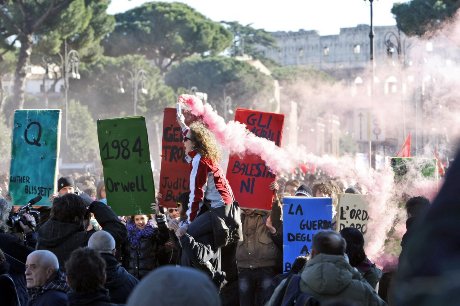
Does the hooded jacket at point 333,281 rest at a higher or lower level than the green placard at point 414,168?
lower

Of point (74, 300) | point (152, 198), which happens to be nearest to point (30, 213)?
point (152, 198)

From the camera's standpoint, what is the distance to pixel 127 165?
8281 millimetres

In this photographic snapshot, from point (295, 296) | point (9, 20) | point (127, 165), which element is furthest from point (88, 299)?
point (9, 20)

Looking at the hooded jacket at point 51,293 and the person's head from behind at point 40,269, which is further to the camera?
the person's head from behind at point 40,269

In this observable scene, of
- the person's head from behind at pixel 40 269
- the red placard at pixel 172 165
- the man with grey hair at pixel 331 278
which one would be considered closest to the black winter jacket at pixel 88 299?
the person's head from behind at pixel 40 269

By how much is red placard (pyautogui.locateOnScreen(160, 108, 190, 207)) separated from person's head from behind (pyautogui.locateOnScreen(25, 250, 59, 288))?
3.49 meters

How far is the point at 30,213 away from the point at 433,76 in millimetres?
18422

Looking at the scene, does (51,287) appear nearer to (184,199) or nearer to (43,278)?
(43,278)

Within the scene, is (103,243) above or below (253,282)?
above

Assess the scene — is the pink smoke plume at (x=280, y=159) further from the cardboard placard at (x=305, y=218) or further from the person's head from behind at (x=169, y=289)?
the person's head from behind at (x=169, y=289)

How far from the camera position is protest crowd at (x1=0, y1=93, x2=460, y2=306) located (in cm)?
446

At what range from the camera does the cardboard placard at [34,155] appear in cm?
897

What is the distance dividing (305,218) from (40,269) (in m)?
3.54

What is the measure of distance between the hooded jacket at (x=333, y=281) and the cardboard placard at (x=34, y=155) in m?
4.16
